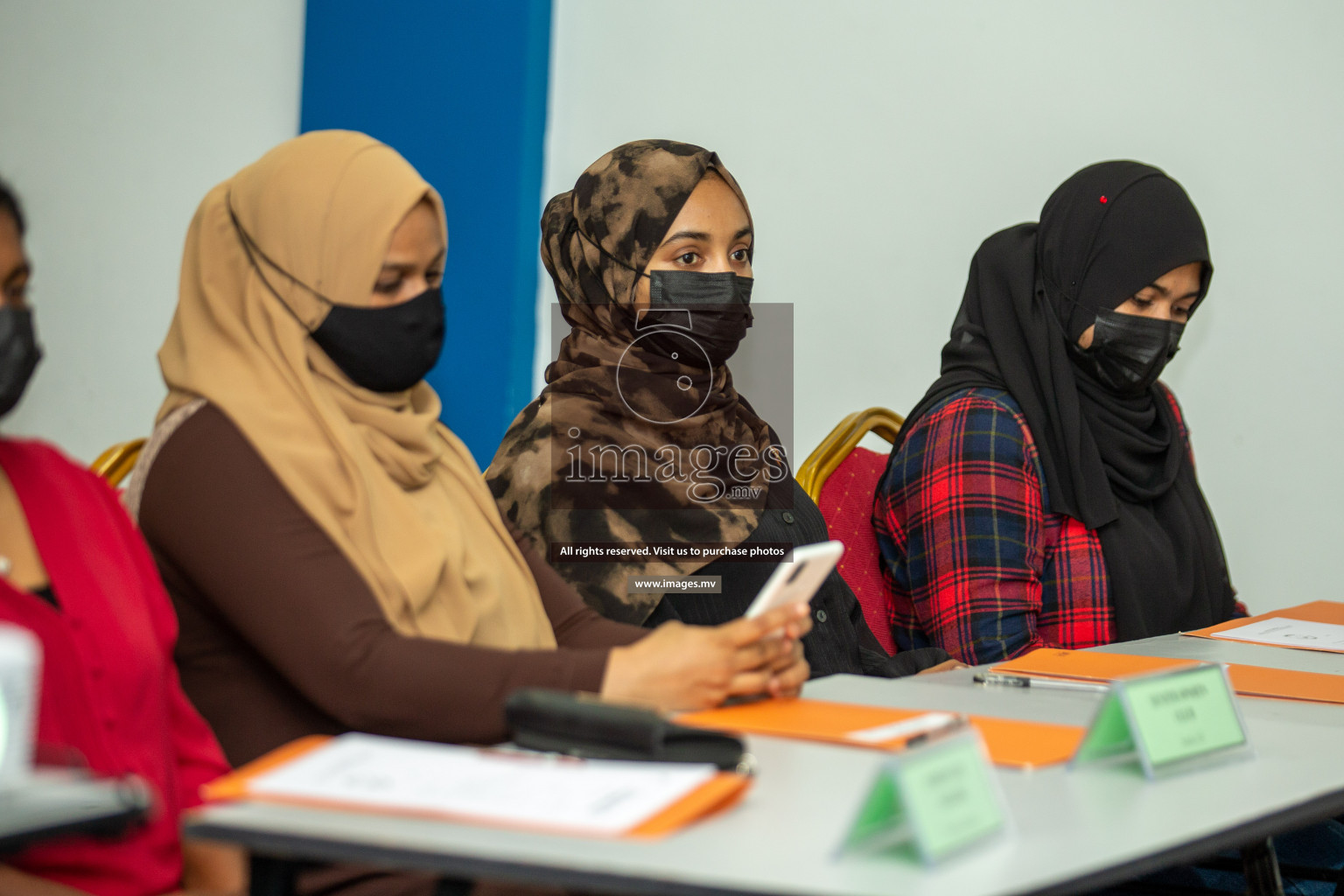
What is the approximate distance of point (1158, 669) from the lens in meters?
1.36

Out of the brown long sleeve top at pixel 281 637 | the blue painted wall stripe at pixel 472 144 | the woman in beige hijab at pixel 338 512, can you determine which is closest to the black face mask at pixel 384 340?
the woman in beige hijab at pixel 338 512

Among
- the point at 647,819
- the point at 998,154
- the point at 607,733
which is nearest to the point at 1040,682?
the point at 607,733

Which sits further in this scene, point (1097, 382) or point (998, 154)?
point (998, 154)

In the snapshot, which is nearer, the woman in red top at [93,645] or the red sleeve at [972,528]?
the woman in red top at [93,645]

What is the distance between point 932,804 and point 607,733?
251mm

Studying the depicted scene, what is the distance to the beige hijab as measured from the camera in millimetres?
1205

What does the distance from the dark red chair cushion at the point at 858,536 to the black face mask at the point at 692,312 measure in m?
0.41

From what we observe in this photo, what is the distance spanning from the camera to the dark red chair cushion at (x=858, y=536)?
2.05m

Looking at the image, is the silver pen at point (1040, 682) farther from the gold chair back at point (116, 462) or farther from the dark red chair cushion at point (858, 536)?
the gold chair back at point (116, 462)

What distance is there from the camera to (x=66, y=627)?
100 cm

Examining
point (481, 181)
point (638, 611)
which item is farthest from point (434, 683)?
point (481, 181)

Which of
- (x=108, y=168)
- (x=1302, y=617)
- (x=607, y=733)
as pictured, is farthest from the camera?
(x=108, y=168)

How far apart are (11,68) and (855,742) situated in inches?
85.1

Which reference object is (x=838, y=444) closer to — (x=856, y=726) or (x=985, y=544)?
(x=985, y=544)
